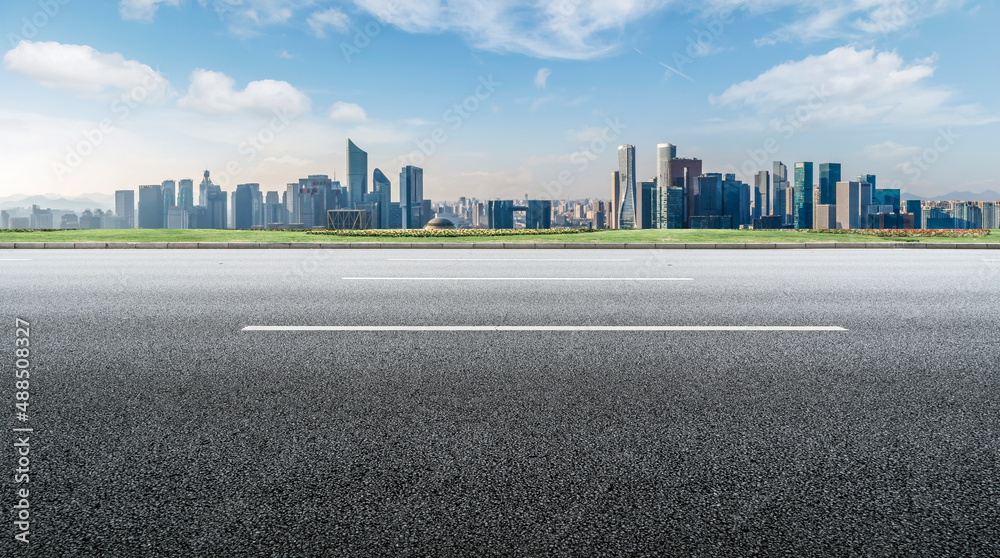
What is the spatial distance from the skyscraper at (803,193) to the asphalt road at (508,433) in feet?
145

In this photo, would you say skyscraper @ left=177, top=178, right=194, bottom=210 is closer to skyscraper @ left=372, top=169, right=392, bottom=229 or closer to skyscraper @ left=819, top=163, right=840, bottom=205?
skyscraper @ left=372, top=169, right=392, bottom=229

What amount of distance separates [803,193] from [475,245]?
143 feet

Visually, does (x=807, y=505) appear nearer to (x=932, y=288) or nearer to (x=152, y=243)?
(x=932, y=288)

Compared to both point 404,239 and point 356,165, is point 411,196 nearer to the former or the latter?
point 356,165

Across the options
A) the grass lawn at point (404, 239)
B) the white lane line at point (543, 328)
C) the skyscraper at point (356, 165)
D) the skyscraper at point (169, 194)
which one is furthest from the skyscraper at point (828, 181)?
the skyscraper at point (356, 165)

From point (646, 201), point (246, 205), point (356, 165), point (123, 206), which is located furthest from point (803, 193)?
point (356, 165)

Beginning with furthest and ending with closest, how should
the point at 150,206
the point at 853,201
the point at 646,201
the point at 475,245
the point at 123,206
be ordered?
1. the point at 123,206
2. the point at 150,206
3. the point at 646,201
4. the point at 853,201
5. the point at 475,245

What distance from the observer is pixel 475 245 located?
1703 centimetres

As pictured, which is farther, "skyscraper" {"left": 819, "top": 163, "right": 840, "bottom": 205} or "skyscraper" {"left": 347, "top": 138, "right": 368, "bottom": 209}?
"skyscraper" {"left": 347, "top": 138, "right": 368, "bottom": 209}

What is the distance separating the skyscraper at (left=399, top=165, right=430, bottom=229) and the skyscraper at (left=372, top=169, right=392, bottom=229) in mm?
3533

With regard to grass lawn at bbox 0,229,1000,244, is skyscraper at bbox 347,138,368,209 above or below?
above

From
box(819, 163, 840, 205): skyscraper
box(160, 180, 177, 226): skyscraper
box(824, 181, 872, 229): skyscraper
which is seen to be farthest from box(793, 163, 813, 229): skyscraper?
box(160, 180, 177, 226): skyscraper

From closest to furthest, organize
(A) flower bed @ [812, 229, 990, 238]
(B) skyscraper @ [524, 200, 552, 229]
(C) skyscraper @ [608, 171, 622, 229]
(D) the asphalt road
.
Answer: (D) the asphalt road
(A) flower bed @ [812, 229, 990, 238]
(B) skyscraper @ [524, 200, 552, 229]
(C) skyscraper @ [608, 171, 622, 229]

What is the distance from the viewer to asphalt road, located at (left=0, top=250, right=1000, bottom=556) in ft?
6.85
